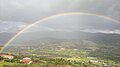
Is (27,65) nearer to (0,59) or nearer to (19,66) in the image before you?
(19,66)

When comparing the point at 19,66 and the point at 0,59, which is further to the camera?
the point at 0,59

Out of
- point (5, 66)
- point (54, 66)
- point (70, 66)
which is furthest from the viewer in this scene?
point (70, 66)

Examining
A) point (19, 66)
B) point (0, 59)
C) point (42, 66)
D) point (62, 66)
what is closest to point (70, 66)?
point (62, 66)

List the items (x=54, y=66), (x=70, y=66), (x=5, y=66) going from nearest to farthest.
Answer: (x=5, y=66) < (x=54, y=66) < (x=70, y=66)

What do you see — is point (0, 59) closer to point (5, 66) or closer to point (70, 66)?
point (5, 66)

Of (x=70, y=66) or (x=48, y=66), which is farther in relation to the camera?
(x=70, y=66)

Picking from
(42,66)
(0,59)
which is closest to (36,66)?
(42,66)

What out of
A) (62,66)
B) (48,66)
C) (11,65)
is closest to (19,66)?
(11,65)

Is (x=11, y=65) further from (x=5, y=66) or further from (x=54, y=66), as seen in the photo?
(x=54, y=66)
